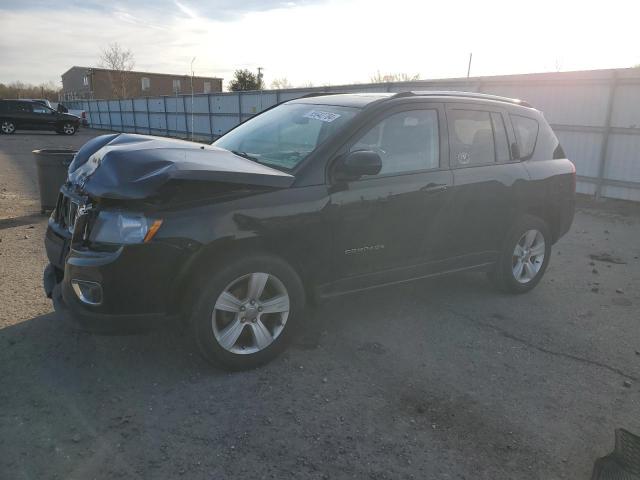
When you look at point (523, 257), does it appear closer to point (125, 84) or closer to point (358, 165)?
point (358, 165)

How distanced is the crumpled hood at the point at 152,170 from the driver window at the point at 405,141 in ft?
2.61

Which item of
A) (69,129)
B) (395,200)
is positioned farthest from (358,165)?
(69,129)

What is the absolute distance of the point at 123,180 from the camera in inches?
120

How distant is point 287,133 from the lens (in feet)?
13.6

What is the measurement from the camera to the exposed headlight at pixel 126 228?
297 centimetres

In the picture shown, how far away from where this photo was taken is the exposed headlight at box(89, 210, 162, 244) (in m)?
2.97

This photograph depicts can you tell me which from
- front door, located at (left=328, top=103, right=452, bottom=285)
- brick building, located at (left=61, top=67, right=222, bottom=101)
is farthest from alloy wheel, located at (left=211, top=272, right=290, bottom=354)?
brick building, located at (left=61, top=67, right=222, bottom=101)

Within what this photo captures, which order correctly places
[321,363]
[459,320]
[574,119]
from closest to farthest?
[321,363] < [459,320] < [574,119]

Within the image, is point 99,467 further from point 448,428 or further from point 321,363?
point 448,428

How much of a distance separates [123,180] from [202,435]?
1515mm

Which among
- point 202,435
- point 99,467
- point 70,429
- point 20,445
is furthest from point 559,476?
point 20,445

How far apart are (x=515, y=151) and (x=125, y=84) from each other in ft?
211

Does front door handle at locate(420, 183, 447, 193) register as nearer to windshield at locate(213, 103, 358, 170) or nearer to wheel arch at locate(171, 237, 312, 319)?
windshield at locate(213, 103, 358, 170)

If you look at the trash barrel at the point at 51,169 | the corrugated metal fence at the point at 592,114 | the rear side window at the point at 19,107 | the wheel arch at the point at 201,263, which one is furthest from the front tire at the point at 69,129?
the wheel arch at the point at 201,263
